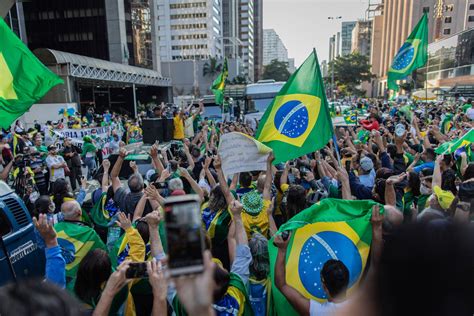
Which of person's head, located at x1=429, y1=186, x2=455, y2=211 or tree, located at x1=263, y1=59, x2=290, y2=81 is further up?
tree, located at x1=263, y1=59, x2=290, y2=81

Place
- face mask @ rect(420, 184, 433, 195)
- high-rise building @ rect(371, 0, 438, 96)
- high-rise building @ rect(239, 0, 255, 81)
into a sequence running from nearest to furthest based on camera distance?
1. face mask @ rect(420, 184, 433, 195)
2. high-rise building @ rect(371, 0, 438, 96)
3. high-rise building @ rect(239, 0, 255, 81)

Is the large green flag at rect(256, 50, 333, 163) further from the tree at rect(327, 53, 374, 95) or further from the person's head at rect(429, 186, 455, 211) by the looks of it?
the tree at rect(327, 53, 374, 95)

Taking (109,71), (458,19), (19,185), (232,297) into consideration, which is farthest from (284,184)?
(458,19)

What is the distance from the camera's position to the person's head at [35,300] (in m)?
1.42

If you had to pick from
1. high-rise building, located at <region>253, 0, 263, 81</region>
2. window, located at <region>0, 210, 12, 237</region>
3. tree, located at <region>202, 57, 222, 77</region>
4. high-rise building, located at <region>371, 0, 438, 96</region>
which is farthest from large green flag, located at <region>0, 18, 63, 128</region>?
high-rise building, located at <region>253, 0, 263, 81</region>

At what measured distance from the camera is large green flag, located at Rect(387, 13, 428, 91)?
34.9 ft

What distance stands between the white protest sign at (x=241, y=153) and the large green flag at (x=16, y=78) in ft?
8.48

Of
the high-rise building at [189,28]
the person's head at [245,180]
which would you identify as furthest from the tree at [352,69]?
the person's head at [245,180]

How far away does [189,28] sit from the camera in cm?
10200

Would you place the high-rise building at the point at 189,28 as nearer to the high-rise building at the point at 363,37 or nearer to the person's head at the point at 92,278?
the high-rise building at the point at 363,37

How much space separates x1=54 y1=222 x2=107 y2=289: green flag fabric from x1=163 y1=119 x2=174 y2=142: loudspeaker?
29.8 ft

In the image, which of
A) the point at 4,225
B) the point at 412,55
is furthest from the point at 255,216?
the point at 412,55

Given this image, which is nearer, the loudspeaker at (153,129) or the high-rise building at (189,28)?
the loudspeaker at (153,129)

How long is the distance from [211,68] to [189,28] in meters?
36.1
